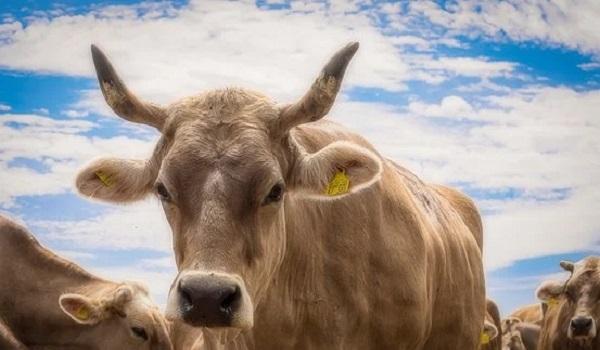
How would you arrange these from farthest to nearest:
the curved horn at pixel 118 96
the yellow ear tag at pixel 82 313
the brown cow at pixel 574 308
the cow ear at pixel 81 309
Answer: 1. the brown cow at pixel 574 308
2. the yellow ear tag at pixel 82 313
3. the cow ear at pixel 81 309
4. the curved horn at pixel 118 96

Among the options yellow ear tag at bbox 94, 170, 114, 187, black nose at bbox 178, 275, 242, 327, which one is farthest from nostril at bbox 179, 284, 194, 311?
yellow ear tag at bbox 94, 170, 114, 187

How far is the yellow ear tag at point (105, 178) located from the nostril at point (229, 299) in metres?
1.59

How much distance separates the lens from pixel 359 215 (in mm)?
5934

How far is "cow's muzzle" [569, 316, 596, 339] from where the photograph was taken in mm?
13453

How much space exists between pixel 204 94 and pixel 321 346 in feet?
5.47

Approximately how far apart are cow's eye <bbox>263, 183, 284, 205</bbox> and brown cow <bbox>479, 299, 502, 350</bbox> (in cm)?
683

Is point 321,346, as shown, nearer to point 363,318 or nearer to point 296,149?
point 363,318

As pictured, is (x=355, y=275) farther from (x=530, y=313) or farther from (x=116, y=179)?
(x=530, y=313)

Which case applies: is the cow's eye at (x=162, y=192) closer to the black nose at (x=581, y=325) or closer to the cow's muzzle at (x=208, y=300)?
the cow's muzzle at (x=208, y=300)

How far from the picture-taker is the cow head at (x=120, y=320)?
10320mm

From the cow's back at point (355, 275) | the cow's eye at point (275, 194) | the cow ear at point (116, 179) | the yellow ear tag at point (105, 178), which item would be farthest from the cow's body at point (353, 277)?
the yellow ear tag at point (105, 178)

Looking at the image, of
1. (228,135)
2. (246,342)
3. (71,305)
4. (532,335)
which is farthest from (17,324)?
(532,335)

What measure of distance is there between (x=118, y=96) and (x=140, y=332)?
17.8 ft

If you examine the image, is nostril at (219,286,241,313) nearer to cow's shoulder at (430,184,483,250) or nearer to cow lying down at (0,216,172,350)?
cow's shoulder at (430,184,483,250)
